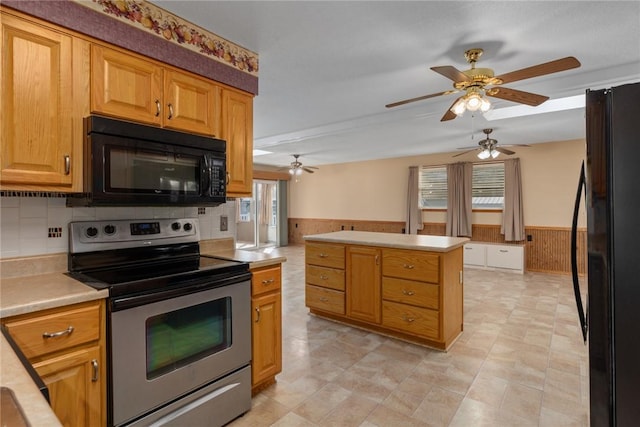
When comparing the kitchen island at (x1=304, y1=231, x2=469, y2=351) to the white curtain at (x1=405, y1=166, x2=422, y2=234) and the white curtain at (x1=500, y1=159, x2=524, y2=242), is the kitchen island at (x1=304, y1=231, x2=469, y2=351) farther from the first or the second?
the white curtain at (x1=405, y1=166, x2=422, y2=234)

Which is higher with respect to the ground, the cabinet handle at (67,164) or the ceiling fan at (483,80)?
the ceiling fan at (483,80)

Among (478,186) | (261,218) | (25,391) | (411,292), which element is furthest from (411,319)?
(261,218)

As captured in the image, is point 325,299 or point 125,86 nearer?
point 125,86

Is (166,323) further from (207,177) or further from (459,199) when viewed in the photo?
(459,199)

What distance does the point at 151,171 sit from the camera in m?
1.82

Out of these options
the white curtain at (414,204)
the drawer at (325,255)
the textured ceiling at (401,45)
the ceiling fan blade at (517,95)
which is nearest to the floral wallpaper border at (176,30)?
the textured ceiling at (401,45)

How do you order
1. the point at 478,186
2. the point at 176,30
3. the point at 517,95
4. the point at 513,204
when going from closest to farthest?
1. the point at 176,30
2. the point at 517,95
3. the point at 513,204
4. the point at 478,186

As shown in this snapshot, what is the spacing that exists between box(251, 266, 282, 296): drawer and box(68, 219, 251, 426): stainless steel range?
89 mm

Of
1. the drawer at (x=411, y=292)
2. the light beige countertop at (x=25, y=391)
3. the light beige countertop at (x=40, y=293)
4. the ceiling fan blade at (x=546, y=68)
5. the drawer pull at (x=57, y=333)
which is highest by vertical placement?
the ceiling fan blade at (x=546, y=68)

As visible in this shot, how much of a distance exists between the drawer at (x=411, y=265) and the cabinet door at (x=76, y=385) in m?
2.29

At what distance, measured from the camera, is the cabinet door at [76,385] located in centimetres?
129

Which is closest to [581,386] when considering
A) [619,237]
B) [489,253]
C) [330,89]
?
[619,237]

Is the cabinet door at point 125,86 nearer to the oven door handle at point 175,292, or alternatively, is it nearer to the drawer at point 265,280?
the oven door handle at point 175,292

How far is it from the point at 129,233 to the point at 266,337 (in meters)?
1.09
